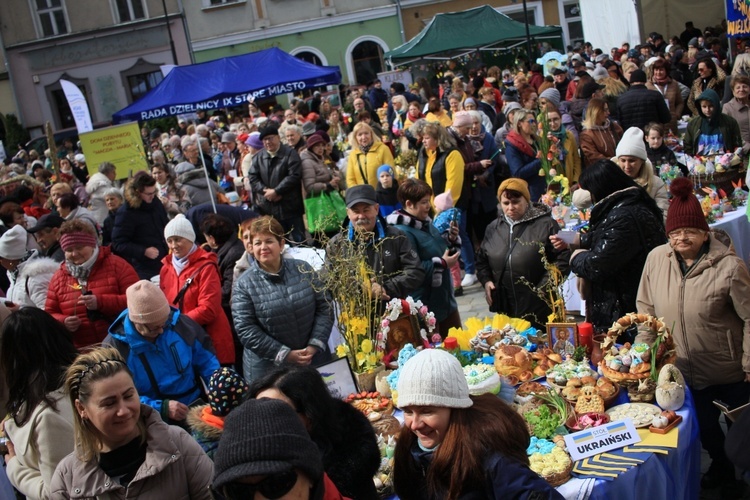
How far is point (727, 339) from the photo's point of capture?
3.99 meters

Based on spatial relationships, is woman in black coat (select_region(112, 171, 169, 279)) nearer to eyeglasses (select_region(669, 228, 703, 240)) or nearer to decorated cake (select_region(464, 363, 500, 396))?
decorated cake (select_region(464, 363, 500, 396))

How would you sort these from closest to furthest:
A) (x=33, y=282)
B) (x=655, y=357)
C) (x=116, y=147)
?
(x=655, y=357), (x=33, y=282), (x=116, y=147)

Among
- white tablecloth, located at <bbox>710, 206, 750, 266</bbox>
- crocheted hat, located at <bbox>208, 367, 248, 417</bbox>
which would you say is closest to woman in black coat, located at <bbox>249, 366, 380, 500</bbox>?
crocheted hat, located at <bbox>208, 367, 248, 417</bbox>

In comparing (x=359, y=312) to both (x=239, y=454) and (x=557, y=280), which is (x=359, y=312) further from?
(x=239, y=454)

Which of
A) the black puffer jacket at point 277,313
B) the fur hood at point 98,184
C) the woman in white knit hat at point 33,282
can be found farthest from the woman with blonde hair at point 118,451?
the fur hood at point 98,184

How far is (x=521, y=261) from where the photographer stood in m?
4.98

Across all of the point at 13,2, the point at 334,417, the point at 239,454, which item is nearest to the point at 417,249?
the point at 334,417

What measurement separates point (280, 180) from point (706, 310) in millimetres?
5321

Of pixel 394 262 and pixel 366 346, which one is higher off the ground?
pixel 394 262

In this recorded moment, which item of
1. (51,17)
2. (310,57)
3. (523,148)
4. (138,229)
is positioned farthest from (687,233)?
(51,17)

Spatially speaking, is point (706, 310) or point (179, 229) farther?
point (179, 229)

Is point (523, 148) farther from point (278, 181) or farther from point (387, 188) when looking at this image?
point (278, 181)

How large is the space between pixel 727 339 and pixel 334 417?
2231mm

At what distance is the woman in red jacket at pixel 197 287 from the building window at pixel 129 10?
1110 inches
